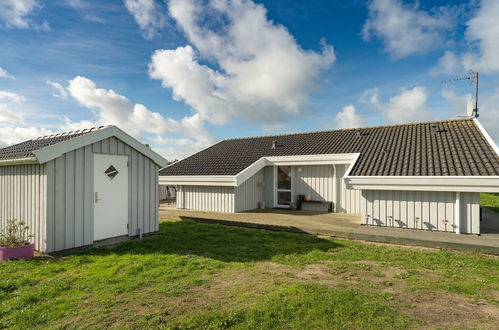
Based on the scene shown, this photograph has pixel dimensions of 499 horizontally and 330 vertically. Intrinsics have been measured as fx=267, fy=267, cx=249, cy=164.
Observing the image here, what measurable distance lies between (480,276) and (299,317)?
4.03 m

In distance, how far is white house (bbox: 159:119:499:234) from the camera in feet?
26.1

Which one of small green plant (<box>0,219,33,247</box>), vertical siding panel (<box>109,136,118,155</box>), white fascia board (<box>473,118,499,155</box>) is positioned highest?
white fascia board (<box>473,118,499,155</box>)

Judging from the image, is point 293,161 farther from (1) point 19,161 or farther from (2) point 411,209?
(1) point 19,161

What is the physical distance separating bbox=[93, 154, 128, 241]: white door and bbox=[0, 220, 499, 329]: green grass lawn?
798 millimetres

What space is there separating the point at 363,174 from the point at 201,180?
7.16 m

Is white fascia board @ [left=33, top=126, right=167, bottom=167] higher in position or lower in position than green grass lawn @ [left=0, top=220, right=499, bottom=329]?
higher

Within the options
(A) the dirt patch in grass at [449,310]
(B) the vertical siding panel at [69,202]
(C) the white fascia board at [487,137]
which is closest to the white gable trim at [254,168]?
(C) the white fascia board at [487,137]

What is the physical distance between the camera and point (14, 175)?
23.1 ft

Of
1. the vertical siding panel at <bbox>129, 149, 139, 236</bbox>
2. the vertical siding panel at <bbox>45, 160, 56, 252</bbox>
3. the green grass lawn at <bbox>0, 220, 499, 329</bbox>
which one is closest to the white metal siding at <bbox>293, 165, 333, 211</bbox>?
the green grass lawn at <bbox>0, 220, 499, 329</bbox>

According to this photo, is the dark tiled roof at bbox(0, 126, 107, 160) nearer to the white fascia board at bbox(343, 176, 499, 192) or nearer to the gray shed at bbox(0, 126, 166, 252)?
the gray shed at bbox(0, 126, 166, 252)

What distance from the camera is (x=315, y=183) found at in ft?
41.8

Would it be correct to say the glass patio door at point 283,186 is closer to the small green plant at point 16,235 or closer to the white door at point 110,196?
the white door at point 110,196

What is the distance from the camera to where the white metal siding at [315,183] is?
12414mm

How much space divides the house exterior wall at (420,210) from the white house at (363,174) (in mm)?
23
